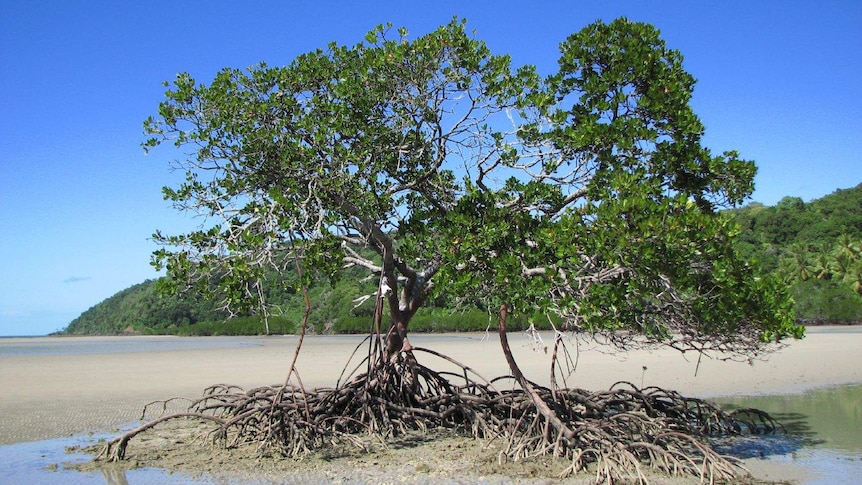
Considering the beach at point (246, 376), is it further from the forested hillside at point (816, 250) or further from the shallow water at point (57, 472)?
the forested hillside at point (816, 250)

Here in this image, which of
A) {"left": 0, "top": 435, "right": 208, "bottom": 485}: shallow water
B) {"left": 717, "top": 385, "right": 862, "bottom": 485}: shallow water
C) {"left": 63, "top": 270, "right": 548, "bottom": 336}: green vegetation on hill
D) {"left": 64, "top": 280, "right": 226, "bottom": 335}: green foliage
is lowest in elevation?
{"left": 717, "top": 385, "right": 862, "bottom": 485}: shallow water

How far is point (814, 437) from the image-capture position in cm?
1069

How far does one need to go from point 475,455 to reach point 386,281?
106 inches

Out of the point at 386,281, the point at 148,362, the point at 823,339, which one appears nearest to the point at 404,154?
the point at 386,281

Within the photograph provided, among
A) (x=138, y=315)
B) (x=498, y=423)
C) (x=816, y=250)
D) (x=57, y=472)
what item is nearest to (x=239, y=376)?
(x=57, y=472)

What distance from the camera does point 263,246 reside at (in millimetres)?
8828

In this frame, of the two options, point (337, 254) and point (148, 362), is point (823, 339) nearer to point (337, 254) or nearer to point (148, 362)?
point (148, 362)

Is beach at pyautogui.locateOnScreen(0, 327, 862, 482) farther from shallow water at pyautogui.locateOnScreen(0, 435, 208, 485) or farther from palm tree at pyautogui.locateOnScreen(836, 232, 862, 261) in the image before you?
palm tree at pyautogui.locateOnScreen(836, 232, 862, 261)

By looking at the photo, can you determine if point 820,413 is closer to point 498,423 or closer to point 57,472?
point 498,423

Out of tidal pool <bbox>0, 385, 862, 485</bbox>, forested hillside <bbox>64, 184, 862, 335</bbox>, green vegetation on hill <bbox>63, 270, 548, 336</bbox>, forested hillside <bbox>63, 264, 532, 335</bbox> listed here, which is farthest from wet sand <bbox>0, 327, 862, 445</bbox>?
forested hillside <bbox>64, 184, 862, 335</bbox>

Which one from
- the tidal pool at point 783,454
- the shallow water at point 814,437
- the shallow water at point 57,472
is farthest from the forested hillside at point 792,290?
the shallow water at point 57,472

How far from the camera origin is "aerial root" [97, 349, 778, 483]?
8.34 meters

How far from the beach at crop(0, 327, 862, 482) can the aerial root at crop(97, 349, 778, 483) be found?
123 cm

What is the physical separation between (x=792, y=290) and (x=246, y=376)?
3983 cm
